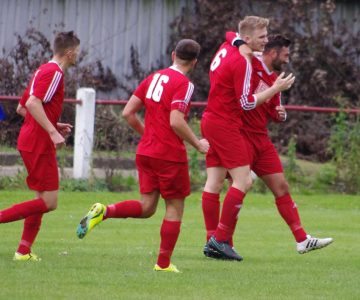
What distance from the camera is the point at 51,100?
34.6 ft

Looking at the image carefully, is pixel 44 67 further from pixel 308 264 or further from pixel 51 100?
pixel 308 264

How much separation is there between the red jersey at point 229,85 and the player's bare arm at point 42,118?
1.69 meters

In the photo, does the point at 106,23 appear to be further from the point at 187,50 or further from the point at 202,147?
the point at 202,147

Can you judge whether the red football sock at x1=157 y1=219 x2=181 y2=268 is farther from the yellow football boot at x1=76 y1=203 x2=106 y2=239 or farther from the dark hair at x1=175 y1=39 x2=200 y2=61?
the dark hair at x1=175 y1=39 x2=200 y2=61

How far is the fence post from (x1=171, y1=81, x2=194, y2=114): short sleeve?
327 inches

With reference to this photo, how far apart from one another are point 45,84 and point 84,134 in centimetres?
791

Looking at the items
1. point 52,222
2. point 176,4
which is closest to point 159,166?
point 52,222

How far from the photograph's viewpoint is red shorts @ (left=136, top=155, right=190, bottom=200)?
10.1 meters

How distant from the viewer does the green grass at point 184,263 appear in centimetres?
921

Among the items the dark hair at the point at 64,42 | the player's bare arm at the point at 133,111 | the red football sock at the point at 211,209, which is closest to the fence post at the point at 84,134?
the red football sock at the point at 211,209

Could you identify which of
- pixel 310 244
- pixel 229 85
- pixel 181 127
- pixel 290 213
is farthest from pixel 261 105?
pixel 181 127

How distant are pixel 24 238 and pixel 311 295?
9.09ft

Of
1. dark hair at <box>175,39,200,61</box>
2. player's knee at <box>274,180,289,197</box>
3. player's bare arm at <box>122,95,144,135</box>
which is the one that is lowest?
player's knee at <box>274,180,289,197</box>

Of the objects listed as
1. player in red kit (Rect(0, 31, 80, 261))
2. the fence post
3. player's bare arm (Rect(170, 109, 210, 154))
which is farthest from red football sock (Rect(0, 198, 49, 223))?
the fence post
